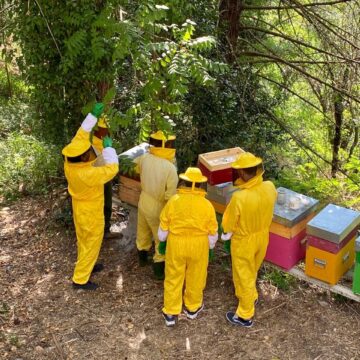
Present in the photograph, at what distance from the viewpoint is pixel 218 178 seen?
17.7 ft

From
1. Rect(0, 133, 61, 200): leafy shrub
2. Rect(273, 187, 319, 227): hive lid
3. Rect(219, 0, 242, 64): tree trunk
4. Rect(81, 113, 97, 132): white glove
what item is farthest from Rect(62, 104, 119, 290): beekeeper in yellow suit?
Rect(219, 0, 242, 64): tree trunk

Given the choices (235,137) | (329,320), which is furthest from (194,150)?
(329,320)

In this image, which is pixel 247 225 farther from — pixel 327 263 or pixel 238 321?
pixel 238 321

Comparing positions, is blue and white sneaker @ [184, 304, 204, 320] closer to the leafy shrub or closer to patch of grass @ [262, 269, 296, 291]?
patch of grass @ [262, 269, 296, 291]

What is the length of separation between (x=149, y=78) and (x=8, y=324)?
294cm

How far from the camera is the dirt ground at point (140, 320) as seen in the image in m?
4.64

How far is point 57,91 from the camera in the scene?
566cm

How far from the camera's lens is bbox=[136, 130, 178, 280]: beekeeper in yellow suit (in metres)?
5.27

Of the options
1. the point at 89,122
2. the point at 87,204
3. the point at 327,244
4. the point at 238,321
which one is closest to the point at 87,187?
the point at 87,204

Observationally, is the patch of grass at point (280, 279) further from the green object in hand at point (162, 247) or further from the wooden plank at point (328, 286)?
the green object in hand at point (162, 247)

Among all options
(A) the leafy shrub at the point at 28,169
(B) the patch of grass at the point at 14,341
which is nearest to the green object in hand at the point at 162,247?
(B) the patch of grass at the point at 14,341

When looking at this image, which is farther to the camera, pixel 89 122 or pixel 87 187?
pixel 87 187

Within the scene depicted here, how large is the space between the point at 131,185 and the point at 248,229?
196 centimetres

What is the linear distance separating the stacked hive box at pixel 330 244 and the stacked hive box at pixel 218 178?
3.39 feet
